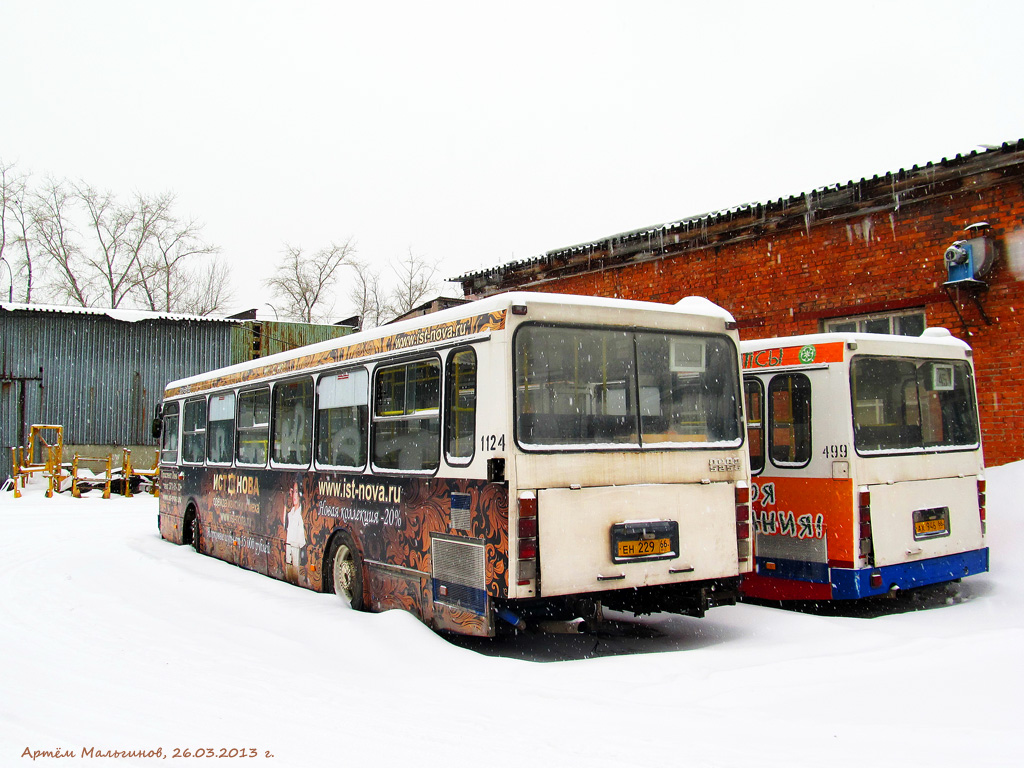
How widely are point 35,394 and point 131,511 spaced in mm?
9029

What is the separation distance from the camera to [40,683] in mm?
4949

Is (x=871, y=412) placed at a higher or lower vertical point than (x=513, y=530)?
higher

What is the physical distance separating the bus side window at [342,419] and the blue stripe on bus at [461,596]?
165 cm

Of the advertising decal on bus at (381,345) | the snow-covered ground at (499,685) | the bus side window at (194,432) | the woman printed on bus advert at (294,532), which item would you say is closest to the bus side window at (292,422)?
the advertising decal on bus at (381,345)

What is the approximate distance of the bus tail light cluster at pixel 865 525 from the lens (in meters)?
7.14

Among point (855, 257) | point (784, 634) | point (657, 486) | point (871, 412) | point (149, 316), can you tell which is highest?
point (149, 316)

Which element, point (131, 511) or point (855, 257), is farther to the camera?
point (131, 511)

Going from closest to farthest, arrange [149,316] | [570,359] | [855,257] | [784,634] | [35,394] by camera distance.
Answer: [570,359] < [784,634] < [855,257] < [35,394] < [149,316]

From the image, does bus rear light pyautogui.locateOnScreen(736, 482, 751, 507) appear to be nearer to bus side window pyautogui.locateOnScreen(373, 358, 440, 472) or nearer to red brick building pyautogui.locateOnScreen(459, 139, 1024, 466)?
bus side window pyautogui.locateOnScreen(373, 358, 440, 472)

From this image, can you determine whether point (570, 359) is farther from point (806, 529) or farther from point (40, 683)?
point (40, 683)

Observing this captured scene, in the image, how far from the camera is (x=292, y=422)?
900 cm

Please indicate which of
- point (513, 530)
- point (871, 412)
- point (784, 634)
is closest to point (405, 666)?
point (513, 530)

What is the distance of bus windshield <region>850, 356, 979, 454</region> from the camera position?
7.44 meters

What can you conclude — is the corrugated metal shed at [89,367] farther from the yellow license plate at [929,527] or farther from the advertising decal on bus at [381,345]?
the yellow license plate at [929,527]
